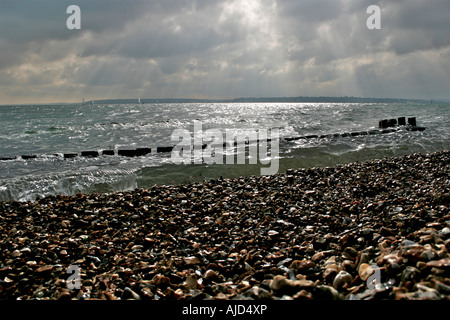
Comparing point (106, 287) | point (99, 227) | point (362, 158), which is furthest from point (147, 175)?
point (362, 158)

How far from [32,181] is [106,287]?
9096 millimetres

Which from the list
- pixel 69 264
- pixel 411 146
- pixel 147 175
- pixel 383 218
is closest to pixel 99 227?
pixel 69 264

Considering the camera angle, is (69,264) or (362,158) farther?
(362,158)

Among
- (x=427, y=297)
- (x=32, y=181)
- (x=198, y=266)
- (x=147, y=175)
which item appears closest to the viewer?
(x=427, y=297)

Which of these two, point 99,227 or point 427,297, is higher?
point 427,297

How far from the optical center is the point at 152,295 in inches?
131

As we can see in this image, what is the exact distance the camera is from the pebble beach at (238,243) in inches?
120

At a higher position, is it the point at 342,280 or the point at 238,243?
the point at 342,280

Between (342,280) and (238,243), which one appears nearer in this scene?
(342,280)

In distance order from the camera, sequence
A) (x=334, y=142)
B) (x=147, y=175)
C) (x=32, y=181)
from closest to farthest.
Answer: (x=32, y=181)
(x=147, y=175)
(x=334, y=142)

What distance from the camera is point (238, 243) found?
4.97 metres

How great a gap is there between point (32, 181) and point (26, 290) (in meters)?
8.36

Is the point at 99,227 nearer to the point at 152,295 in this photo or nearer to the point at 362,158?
the point at 152,295

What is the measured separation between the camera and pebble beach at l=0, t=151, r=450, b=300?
3043mm
